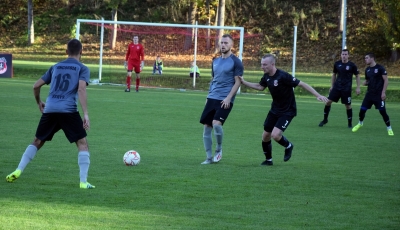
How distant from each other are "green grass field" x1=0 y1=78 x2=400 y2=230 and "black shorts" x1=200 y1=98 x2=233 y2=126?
67cm

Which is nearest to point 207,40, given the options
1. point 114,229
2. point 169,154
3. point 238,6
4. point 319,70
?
point 319,70

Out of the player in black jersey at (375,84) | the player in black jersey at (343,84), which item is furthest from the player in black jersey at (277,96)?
the player in black jersey at (343,84)

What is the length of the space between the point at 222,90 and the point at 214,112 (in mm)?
351

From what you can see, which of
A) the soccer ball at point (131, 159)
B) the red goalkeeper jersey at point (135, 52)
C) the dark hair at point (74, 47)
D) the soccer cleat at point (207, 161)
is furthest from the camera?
the red goalkeeper jersey at point (135, 52)

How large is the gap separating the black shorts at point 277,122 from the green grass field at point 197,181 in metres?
0.61

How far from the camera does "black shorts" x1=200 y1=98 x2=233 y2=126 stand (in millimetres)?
10859

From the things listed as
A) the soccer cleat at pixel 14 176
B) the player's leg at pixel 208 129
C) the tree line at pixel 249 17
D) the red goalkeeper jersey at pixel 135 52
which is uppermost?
the tree line at pixel 249 17

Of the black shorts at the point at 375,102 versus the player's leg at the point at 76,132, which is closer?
the player's leg at the point at 76,132

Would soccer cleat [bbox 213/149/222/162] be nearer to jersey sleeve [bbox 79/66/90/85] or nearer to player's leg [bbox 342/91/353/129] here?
jersey sleeve [bbox 79/66/90/85]

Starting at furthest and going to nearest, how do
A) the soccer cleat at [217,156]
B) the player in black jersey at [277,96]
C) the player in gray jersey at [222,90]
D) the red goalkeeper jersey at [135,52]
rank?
the red goalkeeper jersey at [135,52]
the soccer cleat at [217,156]
the player in gray jersey at [222,90]
the player in black jersey at [277,96]

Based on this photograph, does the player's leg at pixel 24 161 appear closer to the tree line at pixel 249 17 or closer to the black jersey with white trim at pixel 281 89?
the black jersey with white trim at pixel 281 89

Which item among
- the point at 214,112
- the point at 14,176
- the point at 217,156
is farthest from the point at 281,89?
the point at 14,176

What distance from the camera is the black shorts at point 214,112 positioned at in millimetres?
10859

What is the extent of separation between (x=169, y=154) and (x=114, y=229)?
5521mm
